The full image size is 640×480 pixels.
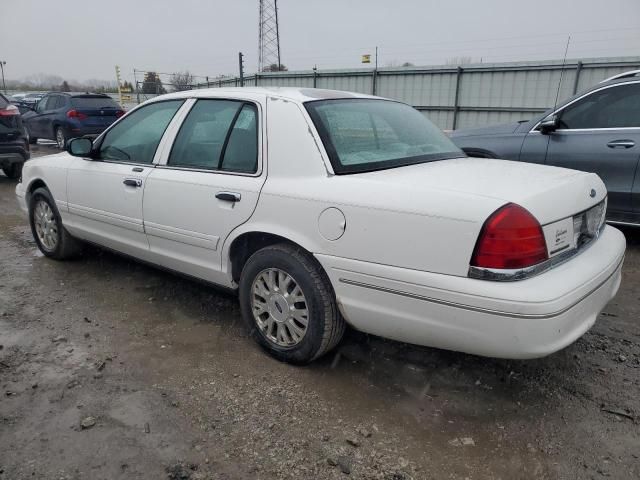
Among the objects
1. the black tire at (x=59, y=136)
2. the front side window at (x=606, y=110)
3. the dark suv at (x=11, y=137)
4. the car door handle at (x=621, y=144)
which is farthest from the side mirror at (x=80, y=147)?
the black tire at (x=59, y=136)

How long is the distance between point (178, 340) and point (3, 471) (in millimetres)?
1261

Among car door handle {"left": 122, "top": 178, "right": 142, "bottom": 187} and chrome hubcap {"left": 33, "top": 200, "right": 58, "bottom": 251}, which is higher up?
car door handle {"left": 122, "top": 178, "right": 142, "bottom": 187}

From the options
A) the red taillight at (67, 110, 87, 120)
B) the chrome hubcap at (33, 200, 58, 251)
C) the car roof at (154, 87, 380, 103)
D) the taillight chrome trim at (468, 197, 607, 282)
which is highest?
the car roof at (154, 87, 380, 103)

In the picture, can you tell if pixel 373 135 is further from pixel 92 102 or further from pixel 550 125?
pixel 92 102

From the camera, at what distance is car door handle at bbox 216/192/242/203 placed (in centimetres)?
289

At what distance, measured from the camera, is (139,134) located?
3.78 metres

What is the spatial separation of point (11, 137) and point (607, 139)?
348 inches

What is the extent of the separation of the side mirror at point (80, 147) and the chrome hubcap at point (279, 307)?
6.71 ft

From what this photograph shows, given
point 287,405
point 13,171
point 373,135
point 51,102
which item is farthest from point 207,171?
point 51,102

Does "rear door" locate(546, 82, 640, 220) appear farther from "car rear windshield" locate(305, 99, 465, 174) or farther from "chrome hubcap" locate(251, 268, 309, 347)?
"chrome hubcap" locate(251, 268, 309, 347)

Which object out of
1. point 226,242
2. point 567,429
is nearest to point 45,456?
point 226,242

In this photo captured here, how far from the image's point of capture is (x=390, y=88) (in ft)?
45.9

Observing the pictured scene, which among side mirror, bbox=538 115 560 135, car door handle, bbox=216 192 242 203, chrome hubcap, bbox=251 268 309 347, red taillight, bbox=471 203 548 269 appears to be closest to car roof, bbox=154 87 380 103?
car door handle, bbox=216 192 242 203

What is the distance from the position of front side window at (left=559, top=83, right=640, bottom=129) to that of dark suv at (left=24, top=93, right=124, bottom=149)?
11.5 m
